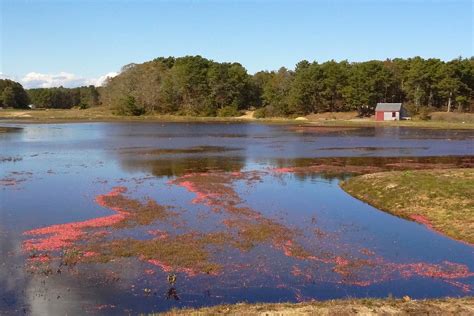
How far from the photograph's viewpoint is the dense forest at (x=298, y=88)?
145 metres

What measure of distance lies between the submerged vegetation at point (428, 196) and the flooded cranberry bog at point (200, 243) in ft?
3.44

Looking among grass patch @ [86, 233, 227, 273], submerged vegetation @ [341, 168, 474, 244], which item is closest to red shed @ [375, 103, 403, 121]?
submerged vegetation @ [341, 168, 474, 244]

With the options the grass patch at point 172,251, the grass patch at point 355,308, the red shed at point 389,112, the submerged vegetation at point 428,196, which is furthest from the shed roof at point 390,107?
the grass patch at point 355,308

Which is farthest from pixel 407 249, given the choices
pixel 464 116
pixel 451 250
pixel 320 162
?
pixel 464 116

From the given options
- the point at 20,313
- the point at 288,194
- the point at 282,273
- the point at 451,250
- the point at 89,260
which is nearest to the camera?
the point at 20,313

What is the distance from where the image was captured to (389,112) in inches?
5374

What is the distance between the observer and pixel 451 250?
2238 cm

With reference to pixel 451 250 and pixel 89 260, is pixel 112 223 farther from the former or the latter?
pixel 451 250

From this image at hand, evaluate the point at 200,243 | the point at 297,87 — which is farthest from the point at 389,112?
the point at 200,243

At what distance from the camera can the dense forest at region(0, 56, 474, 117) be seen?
5723 inches

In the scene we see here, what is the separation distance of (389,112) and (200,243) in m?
124

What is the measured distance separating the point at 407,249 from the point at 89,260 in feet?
48.0

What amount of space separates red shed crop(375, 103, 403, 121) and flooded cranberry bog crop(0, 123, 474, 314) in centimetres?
9641

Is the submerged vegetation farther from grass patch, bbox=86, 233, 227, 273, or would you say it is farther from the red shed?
the red shed
